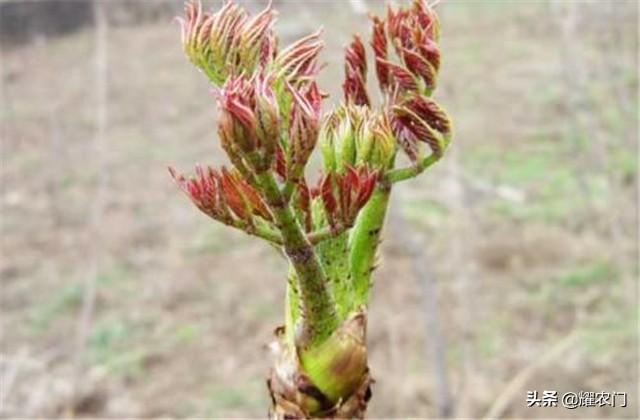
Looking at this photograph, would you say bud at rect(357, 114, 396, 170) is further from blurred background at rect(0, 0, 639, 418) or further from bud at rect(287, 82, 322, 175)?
blurred background at rect(0, 0, 639, 418)

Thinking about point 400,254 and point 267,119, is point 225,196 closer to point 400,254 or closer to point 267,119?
point 267,119

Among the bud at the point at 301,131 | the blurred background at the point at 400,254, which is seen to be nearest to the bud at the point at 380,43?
the bud at the point at 301,131

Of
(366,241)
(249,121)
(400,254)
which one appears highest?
(249,121)

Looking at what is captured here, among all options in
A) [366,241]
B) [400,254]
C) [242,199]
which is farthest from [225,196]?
[400,254]

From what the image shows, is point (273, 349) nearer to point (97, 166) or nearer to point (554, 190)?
point (554, 190)

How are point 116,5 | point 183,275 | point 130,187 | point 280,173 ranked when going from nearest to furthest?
point 280,173 → point 183,275 → point 130,187 → point 116,5

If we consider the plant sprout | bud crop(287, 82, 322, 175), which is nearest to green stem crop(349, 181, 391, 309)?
the plant sprout

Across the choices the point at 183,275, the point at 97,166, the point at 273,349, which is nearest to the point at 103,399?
→ the point at 183,275
